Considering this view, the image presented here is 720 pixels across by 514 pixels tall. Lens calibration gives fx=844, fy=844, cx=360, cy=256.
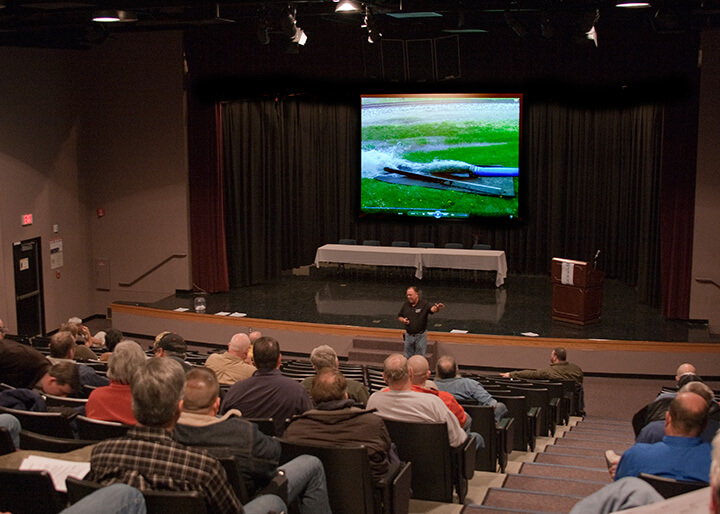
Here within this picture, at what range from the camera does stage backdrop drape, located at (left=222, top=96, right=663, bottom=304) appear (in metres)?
15.8

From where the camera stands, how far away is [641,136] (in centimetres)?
1527

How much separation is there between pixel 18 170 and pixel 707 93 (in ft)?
34.6

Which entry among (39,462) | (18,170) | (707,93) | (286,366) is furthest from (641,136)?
(39,462)

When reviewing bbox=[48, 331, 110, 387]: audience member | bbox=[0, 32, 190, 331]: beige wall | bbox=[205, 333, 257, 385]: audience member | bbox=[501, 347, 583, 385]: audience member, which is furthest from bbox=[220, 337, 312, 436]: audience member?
bbox=[0, 32, 190, 331]: beige wall

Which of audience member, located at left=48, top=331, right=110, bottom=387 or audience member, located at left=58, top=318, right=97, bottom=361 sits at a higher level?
audience member, located at left=48, top=331, right=110, bottom=387

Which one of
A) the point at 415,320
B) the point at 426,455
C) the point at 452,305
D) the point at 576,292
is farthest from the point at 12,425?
the point at 452,305

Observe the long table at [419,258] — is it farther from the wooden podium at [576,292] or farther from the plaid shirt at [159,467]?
the plaid shirt at [159,467]

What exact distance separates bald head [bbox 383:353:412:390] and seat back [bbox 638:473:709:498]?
5.29ft

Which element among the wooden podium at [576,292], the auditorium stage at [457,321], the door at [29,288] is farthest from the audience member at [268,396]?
the door at [29,288]

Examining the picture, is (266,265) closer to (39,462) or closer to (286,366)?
(286,366)

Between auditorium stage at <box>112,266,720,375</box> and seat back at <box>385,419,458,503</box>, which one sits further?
auditorium stage at <box>112,266,720,375</box>

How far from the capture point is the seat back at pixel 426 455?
4.63m

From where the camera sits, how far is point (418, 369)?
18.2 ft

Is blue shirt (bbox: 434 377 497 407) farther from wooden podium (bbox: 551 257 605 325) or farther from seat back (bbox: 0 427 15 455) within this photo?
wooden podium (bbox: 551 257 605 325)
